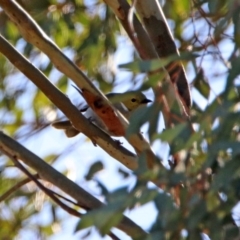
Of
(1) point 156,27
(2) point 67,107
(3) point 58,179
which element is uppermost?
(1) point 156,27

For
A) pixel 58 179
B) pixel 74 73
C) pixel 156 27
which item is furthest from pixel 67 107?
pixel 156 27

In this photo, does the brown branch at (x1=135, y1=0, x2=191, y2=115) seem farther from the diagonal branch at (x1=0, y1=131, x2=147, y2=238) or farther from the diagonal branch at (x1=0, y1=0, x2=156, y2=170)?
the diagonal branch at (x1=0, y1=131, x2=147, y2=238)

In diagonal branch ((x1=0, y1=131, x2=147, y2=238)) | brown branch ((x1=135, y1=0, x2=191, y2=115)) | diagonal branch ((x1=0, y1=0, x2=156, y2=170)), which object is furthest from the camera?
brown branch ((x1=135, y1=0, x2=191, y2=115))

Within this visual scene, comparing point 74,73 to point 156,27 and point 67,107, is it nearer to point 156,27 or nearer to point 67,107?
point 67,107

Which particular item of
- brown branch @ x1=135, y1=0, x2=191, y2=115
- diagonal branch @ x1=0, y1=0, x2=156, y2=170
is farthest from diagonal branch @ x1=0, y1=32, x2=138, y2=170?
brown branch @ x1=135, y1=0, x2=191, y2=115

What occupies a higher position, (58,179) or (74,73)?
(74,73)

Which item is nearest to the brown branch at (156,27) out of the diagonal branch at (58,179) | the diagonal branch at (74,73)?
the diagonal branch at (74,73)

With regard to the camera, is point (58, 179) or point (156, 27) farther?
point (156, 27)

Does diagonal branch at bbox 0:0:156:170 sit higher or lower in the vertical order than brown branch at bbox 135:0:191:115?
lower

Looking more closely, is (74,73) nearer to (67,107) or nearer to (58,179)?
(67,107)

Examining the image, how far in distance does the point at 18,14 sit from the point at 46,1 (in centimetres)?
123

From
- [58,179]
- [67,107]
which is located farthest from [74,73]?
[58,179]

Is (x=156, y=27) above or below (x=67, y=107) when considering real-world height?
above

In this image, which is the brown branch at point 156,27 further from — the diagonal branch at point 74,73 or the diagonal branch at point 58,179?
the diagonal branch at point 58,179
